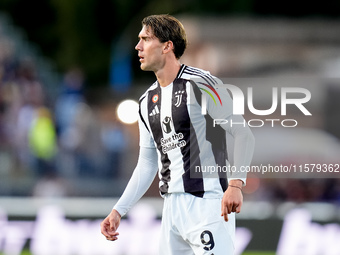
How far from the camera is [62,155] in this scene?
1417 cm

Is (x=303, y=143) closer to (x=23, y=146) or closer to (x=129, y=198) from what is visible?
(x=23, y=146)

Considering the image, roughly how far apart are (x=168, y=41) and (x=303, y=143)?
12.2 meters

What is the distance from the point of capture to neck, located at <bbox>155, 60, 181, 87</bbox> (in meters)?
5.98

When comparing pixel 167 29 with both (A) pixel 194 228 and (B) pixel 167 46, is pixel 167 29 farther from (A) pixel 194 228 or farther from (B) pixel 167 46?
(A) pixel 194 228

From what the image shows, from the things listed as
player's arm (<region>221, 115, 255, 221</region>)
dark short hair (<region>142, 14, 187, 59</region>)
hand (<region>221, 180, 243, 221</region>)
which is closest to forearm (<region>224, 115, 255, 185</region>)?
player's arm (<region>221, 115, 255, 221</region>)

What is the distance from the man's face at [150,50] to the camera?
5918 millimetres

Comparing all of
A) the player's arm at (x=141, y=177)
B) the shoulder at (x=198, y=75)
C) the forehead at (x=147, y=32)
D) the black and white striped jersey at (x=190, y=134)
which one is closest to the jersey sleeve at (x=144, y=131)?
the player's arm at (x=141, y=177)

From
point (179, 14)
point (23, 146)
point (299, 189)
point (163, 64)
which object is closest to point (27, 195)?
point (23, 146)

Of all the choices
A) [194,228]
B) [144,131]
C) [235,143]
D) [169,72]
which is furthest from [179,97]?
[194,228]

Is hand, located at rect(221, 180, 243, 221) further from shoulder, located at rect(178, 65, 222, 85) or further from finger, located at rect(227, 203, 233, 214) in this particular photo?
shoulder, located at rect(178, 65, 222, 85)

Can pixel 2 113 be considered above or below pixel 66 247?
above

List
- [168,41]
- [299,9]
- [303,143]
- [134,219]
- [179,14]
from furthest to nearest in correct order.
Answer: [299,9], [179,14], [303,143], [134,219], [168,41]

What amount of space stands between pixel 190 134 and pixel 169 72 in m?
0.42

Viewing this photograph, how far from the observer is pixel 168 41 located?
233 inches
